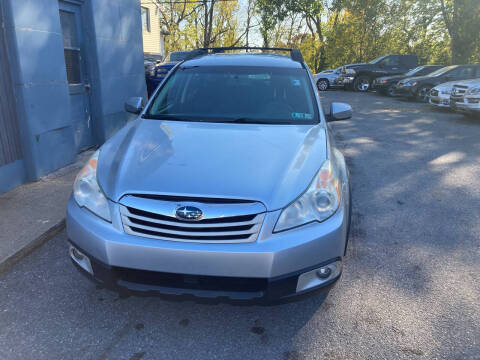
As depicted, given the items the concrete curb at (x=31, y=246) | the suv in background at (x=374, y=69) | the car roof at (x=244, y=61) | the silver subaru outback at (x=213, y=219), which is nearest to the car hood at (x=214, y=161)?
the silver subaru outback at (x=213, y=219)

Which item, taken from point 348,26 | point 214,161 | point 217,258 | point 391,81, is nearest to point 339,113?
point 214,161

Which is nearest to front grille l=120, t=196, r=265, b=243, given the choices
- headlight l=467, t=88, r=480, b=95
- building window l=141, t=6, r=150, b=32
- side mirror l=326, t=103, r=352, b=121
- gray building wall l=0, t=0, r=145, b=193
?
side mirror l=326, t=103, r=352, b=121

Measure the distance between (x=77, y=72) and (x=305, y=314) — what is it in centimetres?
561

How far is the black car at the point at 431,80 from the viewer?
15025mm

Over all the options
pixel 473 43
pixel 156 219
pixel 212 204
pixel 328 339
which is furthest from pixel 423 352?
pixel 473 43

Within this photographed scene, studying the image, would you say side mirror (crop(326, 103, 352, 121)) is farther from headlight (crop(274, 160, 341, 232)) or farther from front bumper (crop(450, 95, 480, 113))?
front bumper (crop(450, 95, 480, 113))

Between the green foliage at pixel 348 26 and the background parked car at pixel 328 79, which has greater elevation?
the green foliage at pixel 348 26

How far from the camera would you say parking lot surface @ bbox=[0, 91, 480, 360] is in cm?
244

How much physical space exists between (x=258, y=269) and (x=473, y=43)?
73.6 ft

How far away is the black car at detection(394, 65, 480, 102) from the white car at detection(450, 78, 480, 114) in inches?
169

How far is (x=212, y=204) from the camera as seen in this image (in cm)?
230

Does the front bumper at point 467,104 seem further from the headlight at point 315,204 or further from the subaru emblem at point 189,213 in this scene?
the subaru emblem at point 189,213

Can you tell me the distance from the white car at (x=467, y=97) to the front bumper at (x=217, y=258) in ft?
33.4

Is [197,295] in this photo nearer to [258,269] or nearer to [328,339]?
[258,269]
